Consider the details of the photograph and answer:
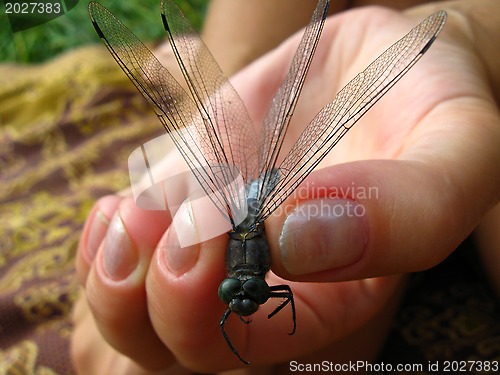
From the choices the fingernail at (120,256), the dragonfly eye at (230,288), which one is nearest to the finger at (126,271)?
the fingernail at (120,256)

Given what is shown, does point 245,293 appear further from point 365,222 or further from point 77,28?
point 77,28

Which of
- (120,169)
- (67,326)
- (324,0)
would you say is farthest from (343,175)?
(120,169)

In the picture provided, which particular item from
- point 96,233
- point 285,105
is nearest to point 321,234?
point 285,105

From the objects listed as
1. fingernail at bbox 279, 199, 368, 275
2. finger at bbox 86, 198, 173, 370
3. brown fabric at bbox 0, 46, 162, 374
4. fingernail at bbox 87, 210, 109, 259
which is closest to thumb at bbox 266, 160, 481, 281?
fingernail at bbox 279, 199, 368, 275

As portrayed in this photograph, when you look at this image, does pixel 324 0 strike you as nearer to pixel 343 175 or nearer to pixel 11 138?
pixel 343 175

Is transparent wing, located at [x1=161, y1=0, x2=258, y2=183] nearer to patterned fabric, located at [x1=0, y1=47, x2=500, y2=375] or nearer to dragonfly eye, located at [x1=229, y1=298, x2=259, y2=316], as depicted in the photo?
dragonfly eye, located at [x1=229, y1=298, x2=259, y2=316]
